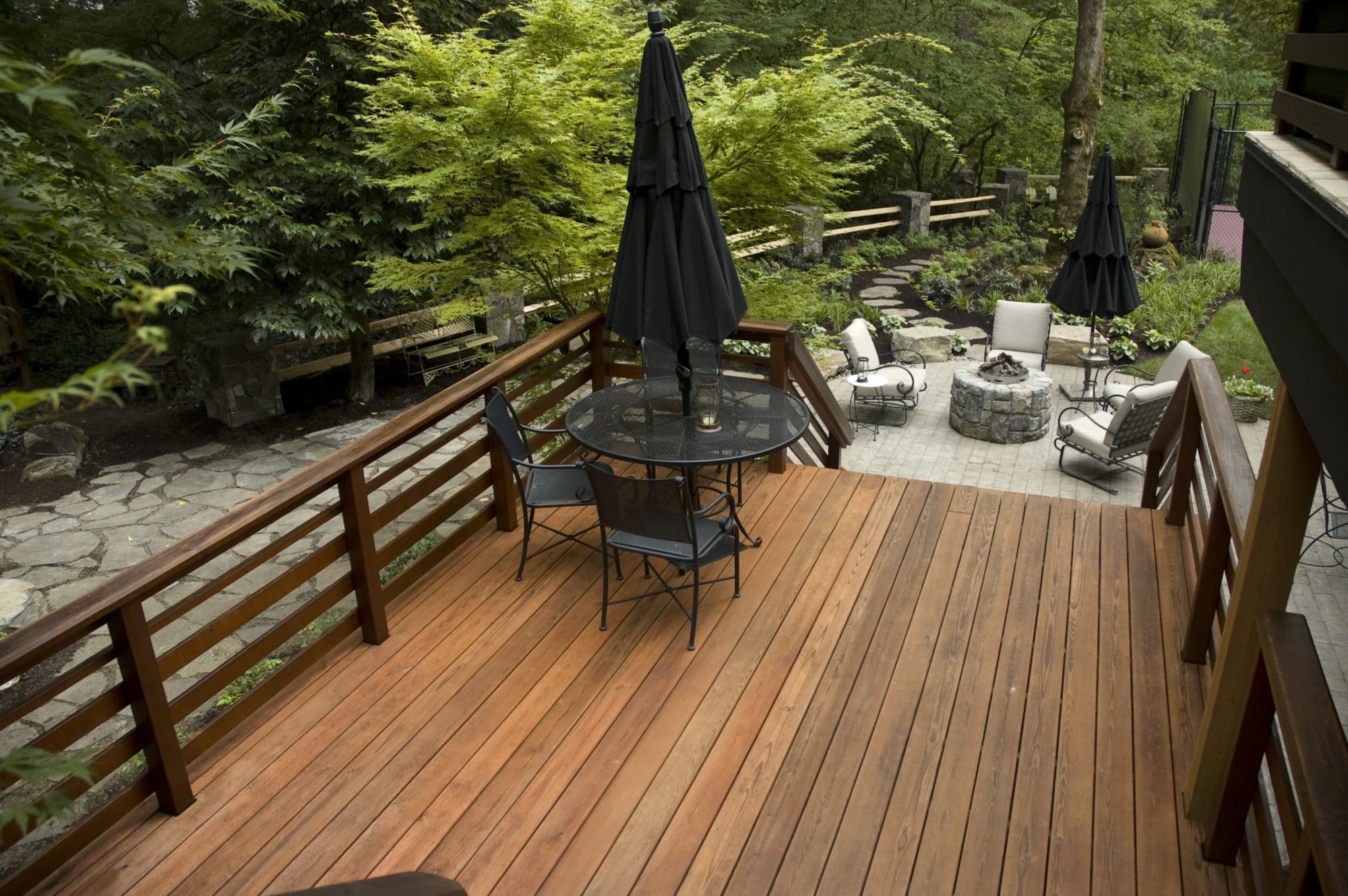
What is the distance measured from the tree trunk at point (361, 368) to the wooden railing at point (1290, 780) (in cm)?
886

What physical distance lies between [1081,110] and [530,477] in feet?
38.3

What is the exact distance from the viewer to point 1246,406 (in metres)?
8.72

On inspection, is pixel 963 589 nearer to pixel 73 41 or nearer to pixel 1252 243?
pixel 1252 243

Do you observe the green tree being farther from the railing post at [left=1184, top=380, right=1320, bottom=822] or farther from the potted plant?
the potted plant

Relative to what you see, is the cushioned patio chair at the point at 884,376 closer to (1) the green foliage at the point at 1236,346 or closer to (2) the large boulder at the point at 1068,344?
(2) the large boulder at the point at 1068,344

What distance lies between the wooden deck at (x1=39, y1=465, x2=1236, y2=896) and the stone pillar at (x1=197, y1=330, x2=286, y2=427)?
19.9 ft

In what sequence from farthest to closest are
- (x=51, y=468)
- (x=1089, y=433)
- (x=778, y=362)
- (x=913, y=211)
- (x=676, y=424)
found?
(x=913, y=211) < (x=51, y=468) < (x=1089, y=433) < (x=778, y=362) < (x=676, y=424)

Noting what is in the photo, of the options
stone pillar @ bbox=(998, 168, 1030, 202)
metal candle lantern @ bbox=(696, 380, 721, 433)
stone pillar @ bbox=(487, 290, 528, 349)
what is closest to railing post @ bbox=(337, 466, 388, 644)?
metal candle lantern @ bbox=(696, 380, 721, 433)

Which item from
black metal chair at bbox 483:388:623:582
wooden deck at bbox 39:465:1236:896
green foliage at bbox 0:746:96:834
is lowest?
wooden deck at bbox 39:465:1236:896

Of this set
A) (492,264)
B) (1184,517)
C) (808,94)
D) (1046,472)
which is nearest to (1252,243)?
(1184,517)

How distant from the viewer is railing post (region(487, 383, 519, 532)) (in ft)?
14.3

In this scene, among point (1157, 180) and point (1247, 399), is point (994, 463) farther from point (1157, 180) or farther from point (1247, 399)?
point (1157, 180)

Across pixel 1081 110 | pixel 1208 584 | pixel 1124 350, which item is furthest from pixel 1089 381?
pixel 1208 584

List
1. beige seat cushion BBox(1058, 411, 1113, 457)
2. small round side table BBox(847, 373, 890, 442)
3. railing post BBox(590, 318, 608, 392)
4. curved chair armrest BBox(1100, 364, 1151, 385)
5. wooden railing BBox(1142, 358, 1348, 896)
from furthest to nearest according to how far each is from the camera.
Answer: curved chair armrest BBox(1100, 364, 1151, 385)
small round side table BBox(847, 373, 890, 442)
beige seat cushion BBox(1058, 411, 1113, 457)
railing post BBox(590, 318, 608, 392)
wooden railing BBox(1142, 358, 1348, 896)
